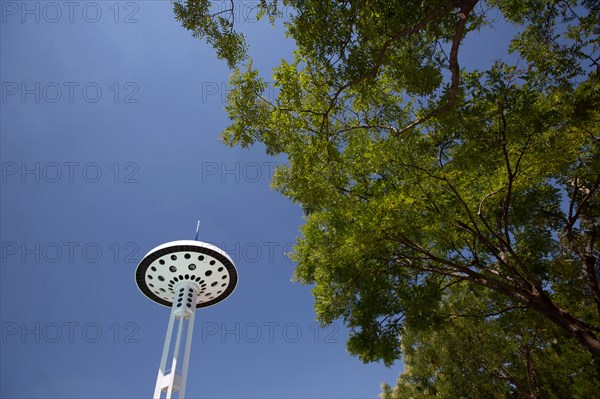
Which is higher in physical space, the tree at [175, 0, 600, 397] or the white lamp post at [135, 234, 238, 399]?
the white lamp post at [135, 234, 238, 399]

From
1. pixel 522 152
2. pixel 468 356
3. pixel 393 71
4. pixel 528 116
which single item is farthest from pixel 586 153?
pixel 468 356

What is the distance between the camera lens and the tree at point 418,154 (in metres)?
7.01

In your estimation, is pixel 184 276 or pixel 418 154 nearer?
pixel 418 154

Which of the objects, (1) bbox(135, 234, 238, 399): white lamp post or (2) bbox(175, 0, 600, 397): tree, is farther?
(1) bbox(135, 234, 238, 399): white lamp post

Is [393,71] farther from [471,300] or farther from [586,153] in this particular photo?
[471,300]

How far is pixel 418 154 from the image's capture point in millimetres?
9164

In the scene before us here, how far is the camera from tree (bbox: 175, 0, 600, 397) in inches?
276

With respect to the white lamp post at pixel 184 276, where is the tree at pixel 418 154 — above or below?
below

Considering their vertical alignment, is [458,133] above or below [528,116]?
above

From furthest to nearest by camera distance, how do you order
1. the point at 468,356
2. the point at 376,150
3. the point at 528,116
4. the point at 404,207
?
the point at 468,356, the point at 376,150, the point at 404,207, the point at 528,116

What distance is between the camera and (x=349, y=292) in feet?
33.5

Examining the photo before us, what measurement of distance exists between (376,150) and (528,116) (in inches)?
133

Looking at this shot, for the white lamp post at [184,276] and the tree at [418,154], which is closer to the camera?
the tree at [418,154]

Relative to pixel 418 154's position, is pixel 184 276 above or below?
above
